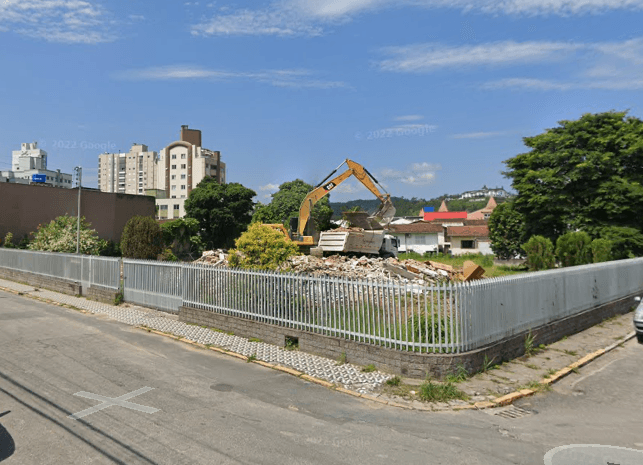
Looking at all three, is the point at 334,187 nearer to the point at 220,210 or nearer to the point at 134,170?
the point at 220,210

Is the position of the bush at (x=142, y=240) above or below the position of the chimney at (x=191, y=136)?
below

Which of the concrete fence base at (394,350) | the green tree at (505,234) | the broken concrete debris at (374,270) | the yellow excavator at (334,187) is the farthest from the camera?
the green tree at (505,234)

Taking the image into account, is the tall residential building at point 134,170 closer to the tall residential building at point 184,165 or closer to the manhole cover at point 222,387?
the tall residential building at point 184,165

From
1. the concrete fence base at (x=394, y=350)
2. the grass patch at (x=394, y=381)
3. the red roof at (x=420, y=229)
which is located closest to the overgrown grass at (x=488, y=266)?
the concrete fence base at (x=394, y=350)

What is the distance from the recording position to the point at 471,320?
888 cm

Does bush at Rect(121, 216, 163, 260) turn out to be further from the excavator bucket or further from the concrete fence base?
the concrete fence base

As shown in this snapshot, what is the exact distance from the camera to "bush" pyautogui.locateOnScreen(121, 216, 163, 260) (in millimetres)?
29234

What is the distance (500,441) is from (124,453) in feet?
16.2

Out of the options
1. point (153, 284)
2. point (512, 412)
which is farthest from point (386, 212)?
point (512, 412)

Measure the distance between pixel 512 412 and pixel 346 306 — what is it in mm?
3739

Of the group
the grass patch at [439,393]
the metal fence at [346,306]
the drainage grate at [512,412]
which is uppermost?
the metal fence at [346,306]

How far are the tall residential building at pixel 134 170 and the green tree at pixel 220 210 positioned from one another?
254 feet

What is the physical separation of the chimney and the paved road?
105 m

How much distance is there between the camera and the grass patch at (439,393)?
25.5 feet
